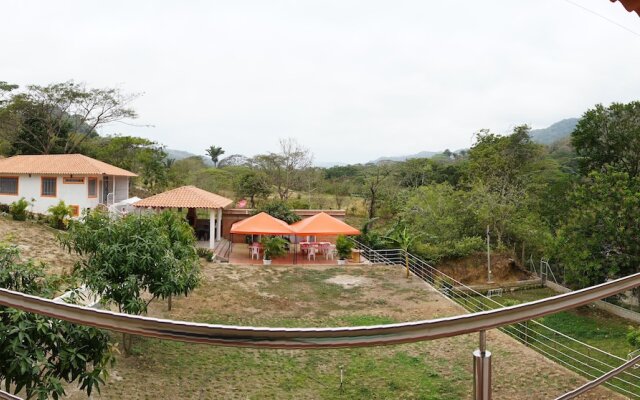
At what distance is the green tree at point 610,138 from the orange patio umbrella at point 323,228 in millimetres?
12192

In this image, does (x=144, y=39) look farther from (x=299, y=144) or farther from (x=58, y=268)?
(x=58, y=268)

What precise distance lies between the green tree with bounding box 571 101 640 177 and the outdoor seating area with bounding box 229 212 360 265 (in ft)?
40.9

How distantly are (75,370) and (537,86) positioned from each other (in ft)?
98.7

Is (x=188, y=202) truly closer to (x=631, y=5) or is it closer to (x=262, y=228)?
(x=262, y=228)

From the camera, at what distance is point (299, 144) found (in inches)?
1026

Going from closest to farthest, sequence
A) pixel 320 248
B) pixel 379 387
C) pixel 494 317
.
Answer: pixel 494 317 < pixel 379 387 < pixel 320 248

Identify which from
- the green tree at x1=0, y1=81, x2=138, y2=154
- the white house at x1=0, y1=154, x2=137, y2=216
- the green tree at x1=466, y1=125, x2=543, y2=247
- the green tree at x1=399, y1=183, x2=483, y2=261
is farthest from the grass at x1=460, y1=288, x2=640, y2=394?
the green tree at x1=0, y1=81, x2=138, y2=154

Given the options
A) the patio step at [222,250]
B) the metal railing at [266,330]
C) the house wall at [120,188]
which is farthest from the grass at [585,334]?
the house wall at [120,188]

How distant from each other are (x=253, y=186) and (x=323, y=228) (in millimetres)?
9487

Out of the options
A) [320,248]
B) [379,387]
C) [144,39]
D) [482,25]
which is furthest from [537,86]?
[379,387]

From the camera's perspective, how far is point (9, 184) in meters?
17.3

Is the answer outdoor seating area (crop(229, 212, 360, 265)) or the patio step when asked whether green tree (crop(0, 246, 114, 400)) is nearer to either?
outdoor seating area (crop(229, 212, 360, 265))

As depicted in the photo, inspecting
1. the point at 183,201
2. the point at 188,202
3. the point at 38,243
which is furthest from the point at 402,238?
the point at 38,243

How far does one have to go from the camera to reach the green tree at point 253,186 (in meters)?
23.2
